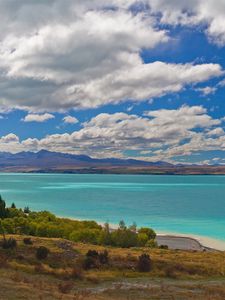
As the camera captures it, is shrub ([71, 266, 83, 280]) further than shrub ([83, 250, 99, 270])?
No

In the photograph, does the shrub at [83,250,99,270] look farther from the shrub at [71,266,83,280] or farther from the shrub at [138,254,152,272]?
the shrub at [138,254,152,272]

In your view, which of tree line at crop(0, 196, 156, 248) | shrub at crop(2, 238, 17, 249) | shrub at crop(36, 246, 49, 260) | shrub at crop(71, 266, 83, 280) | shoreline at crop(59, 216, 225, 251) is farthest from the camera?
shoreline at crop(59, 216, 225, 251)

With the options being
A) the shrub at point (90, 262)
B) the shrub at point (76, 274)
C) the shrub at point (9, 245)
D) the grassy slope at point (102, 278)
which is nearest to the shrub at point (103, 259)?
the shrub at point (90, 262)

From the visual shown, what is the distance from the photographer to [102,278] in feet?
111

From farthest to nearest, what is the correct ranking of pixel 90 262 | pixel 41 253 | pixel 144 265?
pixel 41 253, pixel 90 262, pixel 144 265

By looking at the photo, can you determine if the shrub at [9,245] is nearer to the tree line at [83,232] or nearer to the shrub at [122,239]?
the tree line at [83,232]

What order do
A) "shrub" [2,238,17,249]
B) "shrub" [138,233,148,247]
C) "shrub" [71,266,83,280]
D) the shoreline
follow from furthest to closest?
the shoreline < "shrub" [138,233,148,247] < "shrub" [2,238,17,249] < "shrub" [71,266,83,280]

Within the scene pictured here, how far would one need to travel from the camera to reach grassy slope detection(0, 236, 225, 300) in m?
26.1

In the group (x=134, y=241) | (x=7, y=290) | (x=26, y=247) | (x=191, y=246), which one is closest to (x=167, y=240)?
(x=191, y=246)

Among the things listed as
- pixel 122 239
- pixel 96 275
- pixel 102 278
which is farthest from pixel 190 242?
pixel 102 278

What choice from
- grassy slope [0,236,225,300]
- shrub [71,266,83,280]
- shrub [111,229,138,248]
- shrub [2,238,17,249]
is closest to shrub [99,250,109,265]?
grassy slope [0,236,225,300]

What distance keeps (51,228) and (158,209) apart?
335 ft

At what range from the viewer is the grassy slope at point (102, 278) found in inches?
1027

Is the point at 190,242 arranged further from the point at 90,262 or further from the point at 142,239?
the point at 90,262
